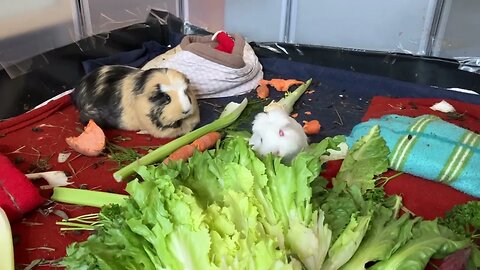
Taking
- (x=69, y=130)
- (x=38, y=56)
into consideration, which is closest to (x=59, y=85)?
(x=38, y=56)

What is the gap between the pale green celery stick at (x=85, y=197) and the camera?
119cm

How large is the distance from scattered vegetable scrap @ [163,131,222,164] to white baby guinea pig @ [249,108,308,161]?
0.16 metres

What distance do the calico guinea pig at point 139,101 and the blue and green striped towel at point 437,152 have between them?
0.61 meters

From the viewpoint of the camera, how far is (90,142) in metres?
1.45

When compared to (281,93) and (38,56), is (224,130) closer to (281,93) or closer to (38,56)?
(281,93)

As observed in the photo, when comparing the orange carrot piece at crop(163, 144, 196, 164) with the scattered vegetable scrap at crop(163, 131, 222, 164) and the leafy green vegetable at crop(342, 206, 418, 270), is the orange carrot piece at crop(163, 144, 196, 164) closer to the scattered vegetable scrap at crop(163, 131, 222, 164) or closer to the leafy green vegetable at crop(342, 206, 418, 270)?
the scattered vegetable scrap at crop(163, 131, 222, 164)

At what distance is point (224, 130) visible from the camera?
5.10 feet

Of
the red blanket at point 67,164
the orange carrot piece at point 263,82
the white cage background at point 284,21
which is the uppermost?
the white cage background at point 284,21

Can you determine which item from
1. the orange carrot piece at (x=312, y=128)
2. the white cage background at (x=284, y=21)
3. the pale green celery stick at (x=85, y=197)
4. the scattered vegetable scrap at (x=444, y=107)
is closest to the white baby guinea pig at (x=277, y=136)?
the orange carrot piece at (x=312, y=128)

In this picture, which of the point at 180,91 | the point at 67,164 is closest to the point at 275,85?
the point at 180,91

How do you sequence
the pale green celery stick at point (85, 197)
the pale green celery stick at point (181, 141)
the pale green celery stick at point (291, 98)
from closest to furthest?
the pale green celery stick at point (85, 197), the pale green celery stick at point (181, 141), the pale green celery stick at point (291, 98)

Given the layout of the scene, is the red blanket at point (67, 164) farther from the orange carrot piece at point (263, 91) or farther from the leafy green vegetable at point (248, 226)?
the orange carrot piece at point (263, 91)

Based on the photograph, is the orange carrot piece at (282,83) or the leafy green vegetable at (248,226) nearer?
the leafy green vegetable at (248,226)

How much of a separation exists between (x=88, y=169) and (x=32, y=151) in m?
0.22
